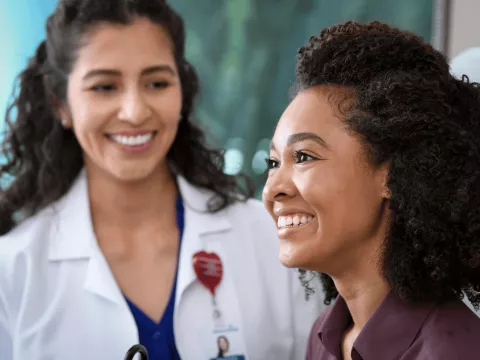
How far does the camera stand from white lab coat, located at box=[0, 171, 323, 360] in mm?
1544

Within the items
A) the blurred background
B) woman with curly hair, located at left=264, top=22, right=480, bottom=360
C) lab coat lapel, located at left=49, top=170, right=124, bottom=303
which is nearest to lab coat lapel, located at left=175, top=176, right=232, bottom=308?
lab coat lapel, located at left=49, top=170, right=124, bottom=303

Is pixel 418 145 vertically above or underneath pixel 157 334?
above

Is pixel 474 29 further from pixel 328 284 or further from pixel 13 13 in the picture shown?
pixel 13 13

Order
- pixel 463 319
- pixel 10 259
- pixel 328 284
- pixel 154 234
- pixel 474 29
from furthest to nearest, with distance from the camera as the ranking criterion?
1. pixel 474 29
2. pixel 154 234
3. pixel 10 259
4. pixel 328 284
5. pixel 463 319

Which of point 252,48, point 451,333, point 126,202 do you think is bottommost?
point 451,333

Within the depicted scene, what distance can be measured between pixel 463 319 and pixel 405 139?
0.95ft

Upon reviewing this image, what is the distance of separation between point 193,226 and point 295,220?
0.71m

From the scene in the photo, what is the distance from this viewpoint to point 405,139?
1007mm

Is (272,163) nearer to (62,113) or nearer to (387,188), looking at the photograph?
(387,188)

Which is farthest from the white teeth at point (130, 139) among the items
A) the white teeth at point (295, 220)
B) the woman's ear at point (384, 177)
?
the woman's ear at point (384, 177)

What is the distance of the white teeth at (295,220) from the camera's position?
105 centimetres

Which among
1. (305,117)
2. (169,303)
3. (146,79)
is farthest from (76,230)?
(305,117)

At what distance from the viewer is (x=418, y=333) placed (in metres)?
1.01

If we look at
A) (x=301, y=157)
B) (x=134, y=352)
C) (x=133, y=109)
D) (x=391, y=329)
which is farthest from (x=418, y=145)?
(x=133, y=109)
